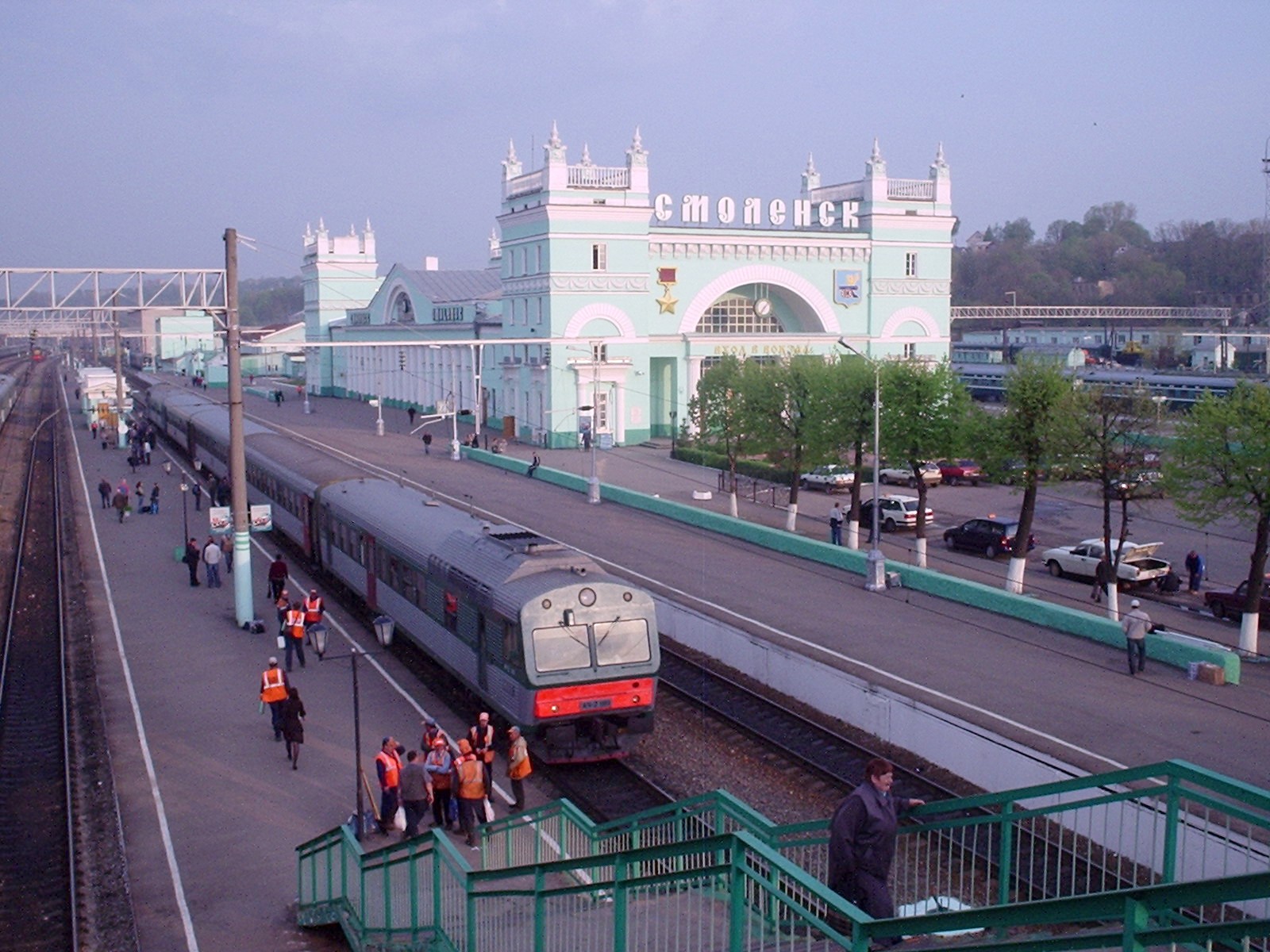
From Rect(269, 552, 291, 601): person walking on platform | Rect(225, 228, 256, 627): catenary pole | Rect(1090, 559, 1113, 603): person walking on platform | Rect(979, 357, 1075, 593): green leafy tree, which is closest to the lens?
Rect(225, 228, 256, 627): catenary pole

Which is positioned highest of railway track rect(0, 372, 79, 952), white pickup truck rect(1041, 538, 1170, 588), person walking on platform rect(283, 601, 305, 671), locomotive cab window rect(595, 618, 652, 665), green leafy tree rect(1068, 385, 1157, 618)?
green leafy tree rect(1068, 385, 1157, 618)

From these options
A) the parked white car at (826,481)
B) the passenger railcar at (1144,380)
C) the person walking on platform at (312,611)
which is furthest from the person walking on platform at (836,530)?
the person walking on platform at (312,611)

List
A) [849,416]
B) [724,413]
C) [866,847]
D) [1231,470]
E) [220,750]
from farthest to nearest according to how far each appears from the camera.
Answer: [724,413]
[849,416]
[1231,470]
[220,750]
[866,847]

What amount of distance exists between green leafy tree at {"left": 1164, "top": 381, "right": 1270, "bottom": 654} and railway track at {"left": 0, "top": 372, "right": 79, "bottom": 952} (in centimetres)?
1952

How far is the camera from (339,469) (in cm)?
2977

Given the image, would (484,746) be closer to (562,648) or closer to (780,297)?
(562,648)

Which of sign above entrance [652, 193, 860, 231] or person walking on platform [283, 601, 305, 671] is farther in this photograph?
sign above entrance [652, 193, 860, 231]

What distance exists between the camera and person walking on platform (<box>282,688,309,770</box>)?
15.8m

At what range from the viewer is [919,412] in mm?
32094

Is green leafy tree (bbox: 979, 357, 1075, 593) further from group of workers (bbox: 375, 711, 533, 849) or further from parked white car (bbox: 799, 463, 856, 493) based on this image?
group of workers (bbox: 375, 711, 533, 849)

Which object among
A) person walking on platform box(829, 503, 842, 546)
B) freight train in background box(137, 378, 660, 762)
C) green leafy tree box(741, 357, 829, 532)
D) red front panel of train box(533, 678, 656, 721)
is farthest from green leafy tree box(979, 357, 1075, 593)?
red front panel of train box(533, 678, 656, 721)

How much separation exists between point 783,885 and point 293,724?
11609 mm

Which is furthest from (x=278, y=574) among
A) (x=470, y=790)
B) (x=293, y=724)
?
(x=470, y=790)

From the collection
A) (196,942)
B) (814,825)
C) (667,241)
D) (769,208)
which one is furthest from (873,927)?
(769,208)
